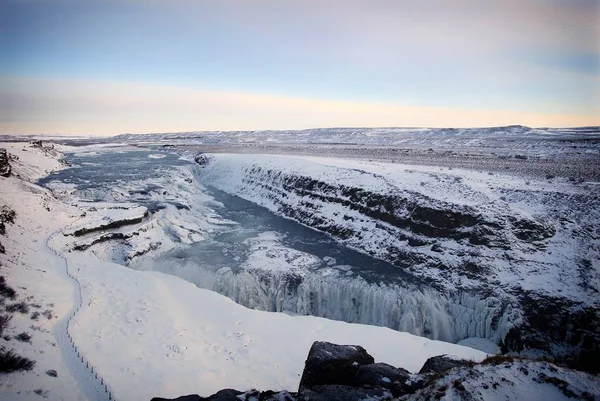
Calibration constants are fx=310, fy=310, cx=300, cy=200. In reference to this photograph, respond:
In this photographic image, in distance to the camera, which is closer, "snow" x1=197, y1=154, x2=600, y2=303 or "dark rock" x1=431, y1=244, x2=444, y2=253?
"snow" x1=197, y1=154, x2=600, y2=303

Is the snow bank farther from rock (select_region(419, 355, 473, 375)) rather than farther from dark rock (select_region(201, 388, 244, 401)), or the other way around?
rock (select_region(419, 355, 473, 375))

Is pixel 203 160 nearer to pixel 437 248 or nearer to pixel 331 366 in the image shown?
pixel 437 248

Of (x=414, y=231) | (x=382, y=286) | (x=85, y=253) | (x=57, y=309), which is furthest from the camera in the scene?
(x=414, y=231)

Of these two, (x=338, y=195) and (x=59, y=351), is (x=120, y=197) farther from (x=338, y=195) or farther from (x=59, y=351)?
(x=59, y=351)

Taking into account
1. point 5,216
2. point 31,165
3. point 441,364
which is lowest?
point 441,364

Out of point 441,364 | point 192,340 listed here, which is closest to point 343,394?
point 441,364

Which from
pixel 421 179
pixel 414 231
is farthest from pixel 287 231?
pixel 421 179

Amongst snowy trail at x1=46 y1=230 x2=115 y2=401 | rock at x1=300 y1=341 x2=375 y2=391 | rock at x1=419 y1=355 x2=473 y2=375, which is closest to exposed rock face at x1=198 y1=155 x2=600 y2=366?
rock at x1=419 y1=355 x2=473 y2=375
